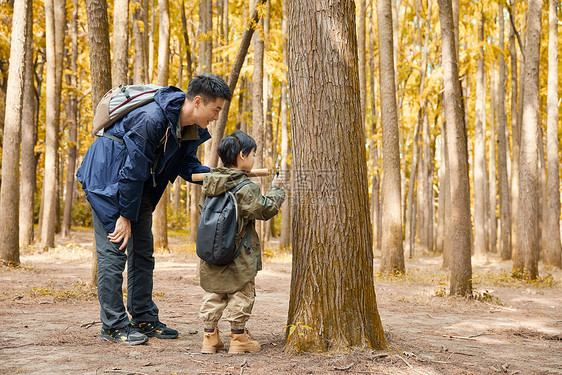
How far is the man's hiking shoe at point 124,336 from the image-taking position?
3.86 meters

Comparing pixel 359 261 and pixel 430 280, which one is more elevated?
pixel 359 261

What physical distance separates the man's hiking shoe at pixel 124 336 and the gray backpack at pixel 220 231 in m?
0.89

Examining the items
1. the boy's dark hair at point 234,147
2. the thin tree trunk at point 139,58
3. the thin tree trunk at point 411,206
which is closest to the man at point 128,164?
the boy's dark hair at point 234,147

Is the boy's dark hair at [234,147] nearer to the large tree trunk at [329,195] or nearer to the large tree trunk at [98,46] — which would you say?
the large tree trunk at [329,195]

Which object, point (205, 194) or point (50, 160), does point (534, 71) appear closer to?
point (205, 194)

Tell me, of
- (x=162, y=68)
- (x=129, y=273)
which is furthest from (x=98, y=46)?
(x=162, y=68)

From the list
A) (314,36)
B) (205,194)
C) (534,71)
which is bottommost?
(205,194)

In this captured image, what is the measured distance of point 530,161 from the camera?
982 cm

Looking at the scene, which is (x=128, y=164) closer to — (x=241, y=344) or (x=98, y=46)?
(x=241, y=344)

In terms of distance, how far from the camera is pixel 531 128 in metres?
9.85

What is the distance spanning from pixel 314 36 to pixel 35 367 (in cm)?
286

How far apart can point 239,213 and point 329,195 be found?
26.0 inches

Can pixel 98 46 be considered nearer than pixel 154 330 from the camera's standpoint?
No

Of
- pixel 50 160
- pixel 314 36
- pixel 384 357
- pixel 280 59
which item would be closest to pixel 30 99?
pixel 50 160
